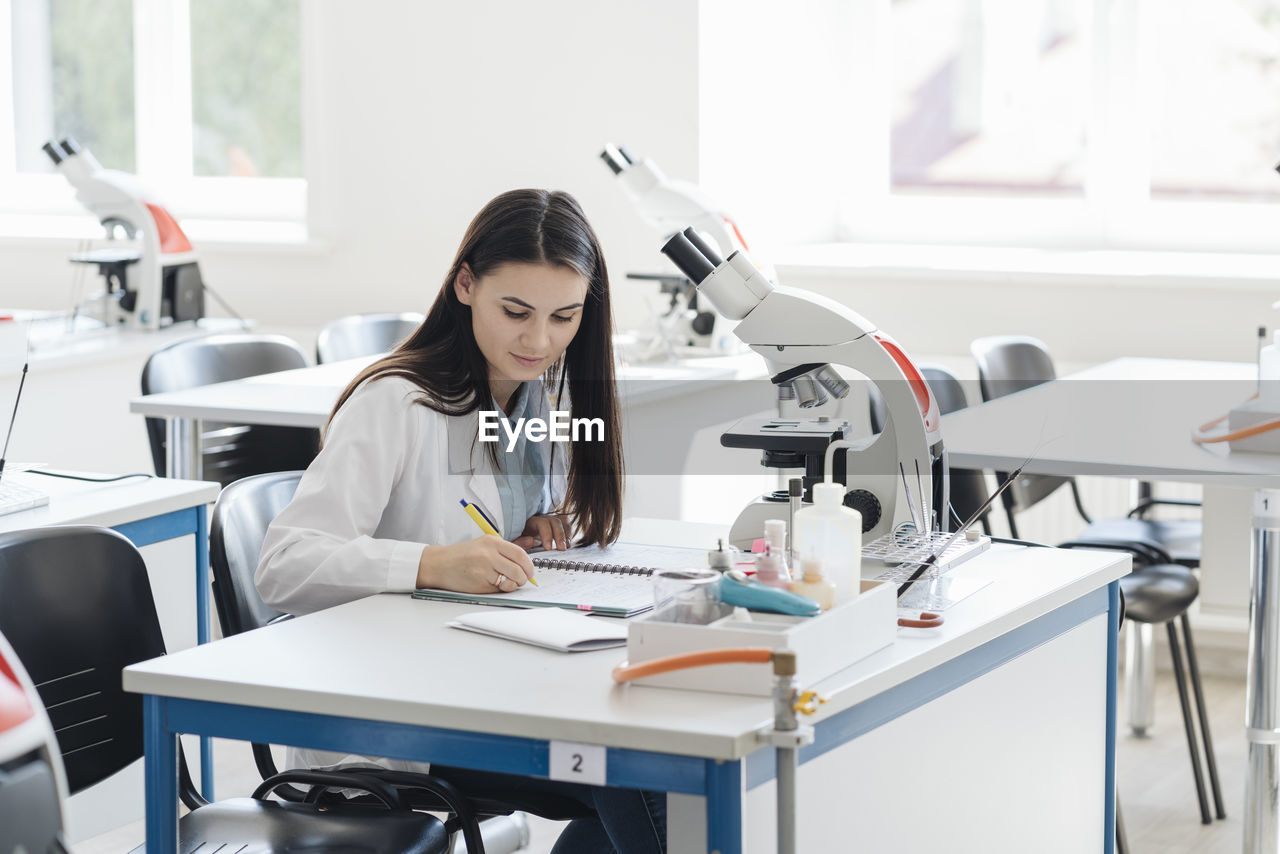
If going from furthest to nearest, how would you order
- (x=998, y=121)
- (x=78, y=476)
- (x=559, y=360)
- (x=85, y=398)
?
(x=998, y=121)
(x=85, y=398)
(x=78, y=476)
(x=559, y=360)

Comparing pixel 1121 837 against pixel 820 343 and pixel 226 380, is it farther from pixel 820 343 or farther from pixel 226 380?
pixel 226 380

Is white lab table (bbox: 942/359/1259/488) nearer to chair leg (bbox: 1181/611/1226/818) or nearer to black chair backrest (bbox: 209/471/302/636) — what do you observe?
chair leg (bbox: 1181/611/1226/818)

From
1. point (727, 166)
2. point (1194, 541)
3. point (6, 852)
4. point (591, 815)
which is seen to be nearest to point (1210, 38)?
point (727, 166)

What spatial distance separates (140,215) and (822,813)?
129 inches

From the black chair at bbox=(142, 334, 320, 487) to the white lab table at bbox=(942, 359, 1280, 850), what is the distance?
1.37 meters

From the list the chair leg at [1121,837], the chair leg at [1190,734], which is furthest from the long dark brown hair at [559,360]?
the chair leg at [1190,734]

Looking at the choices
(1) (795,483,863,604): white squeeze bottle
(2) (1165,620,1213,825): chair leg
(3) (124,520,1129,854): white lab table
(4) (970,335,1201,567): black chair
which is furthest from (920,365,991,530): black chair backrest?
(1) (795,483,863,604): white squeeze bottle

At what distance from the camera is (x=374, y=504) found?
183 centimetres

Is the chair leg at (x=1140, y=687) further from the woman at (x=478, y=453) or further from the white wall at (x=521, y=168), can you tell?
the woman at (x=478, y=453)

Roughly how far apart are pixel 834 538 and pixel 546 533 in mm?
574

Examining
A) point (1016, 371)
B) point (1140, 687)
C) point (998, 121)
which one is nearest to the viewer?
point (1140, 687)

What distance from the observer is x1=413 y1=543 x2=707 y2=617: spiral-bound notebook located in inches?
64.5

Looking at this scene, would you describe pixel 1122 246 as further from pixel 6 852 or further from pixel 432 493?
pixel 6 852

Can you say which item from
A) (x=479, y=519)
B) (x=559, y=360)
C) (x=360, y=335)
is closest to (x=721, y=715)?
(x=479, y=519)
